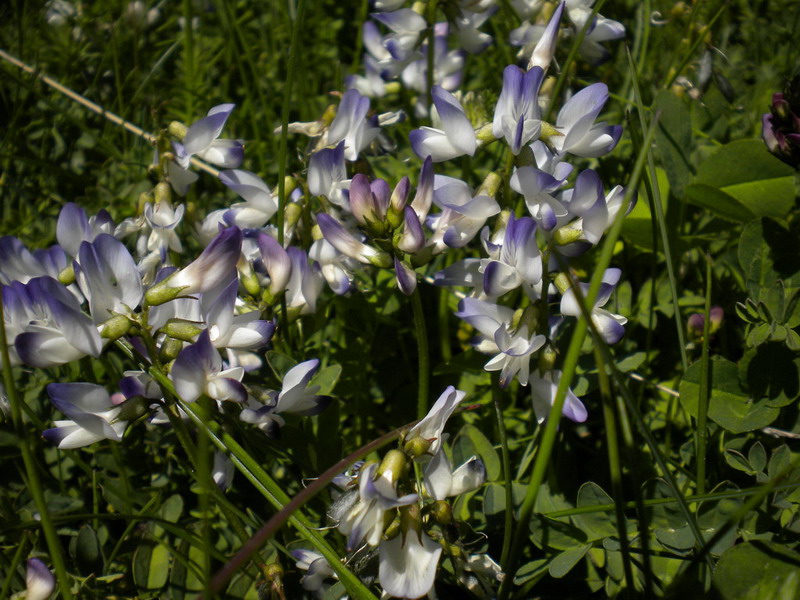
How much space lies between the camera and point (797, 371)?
153cm

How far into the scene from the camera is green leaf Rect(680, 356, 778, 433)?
1.49 meters

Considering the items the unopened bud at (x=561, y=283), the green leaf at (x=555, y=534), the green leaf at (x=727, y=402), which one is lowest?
the green leaf at (x=555, y=534)

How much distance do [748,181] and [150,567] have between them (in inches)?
66.5

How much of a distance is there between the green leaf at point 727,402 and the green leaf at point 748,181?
1.80 ft

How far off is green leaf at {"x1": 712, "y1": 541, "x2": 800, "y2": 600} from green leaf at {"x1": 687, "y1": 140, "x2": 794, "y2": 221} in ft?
3.29

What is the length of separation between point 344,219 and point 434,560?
76cm

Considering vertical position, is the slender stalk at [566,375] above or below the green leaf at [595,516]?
above

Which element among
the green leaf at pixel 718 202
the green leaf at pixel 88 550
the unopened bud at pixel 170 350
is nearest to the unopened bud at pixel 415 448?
the unopened bud at pixel 170 350

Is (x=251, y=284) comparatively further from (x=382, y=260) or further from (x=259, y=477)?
(x=259, y=477)

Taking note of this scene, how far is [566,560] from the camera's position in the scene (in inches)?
53.2

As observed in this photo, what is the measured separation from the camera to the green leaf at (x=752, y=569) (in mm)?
1181

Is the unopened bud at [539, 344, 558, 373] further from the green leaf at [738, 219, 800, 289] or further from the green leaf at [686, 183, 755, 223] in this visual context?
the green leaf at [686, 183, 755, 223]

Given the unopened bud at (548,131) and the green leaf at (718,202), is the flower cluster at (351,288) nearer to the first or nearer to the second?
the unopened bud at (548,131)

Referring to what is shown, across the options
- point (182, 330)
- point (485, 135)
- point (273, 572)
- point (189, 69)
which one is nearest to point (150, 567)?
point (273, 572)
